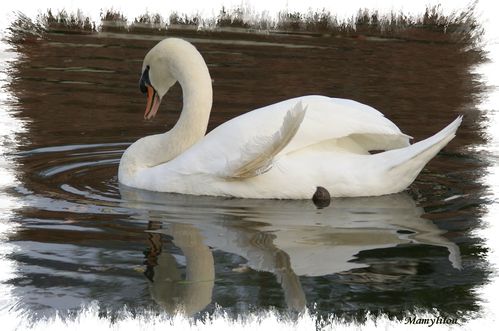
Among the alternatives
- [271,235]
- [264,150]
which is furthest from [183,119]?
[271,235]

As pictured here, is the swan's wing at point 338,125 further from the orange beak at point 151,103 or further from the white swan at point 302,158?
the orange beak at point 151,103

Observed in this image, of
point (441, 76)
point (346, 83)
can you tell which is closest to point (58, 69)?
point (346, 83)

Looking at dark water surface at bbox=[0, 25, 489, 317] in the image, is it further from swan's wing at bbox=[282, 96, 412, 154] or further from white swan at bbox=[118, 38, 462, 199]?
swan's wing at bbox=[282, 96, 412, 154]

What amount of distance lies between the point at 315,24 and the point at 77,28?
3782 mm

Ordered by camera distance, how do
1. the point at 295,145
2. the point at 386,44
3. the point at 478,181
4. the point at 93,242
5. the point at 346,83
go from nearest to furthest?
the point at 93,242
the point at 295,145
the point at 478,181
the point at 346,83
the point at 386,44

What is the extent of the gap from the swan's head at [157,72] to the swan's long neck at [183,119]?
2 centimetres

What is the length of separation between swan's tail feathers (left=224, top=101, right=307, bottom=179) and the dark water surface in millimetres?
249

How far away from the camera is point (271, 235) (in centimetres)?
699

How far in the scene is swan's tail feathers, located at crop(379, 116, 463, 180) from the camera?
24.8 ft

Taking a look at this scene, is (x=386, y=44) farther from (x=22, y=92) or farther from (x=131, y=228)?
(x=131, y=228)

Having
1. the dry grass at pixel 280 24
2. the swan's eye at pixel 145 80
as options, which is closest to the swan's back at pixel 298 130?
the swan's eye at pixel 145 80

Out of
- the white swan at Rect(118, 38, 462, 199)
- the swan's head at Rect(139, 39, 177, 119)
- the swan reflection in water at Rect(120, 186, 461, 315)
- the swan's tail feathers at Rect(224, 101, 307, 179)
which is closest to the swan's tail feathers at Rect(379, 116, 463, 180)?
the white swan at Rect(118, 38, 462, 199)

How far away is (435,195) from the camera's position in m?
8.16

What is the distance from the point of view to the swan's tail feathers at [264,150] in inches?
282
